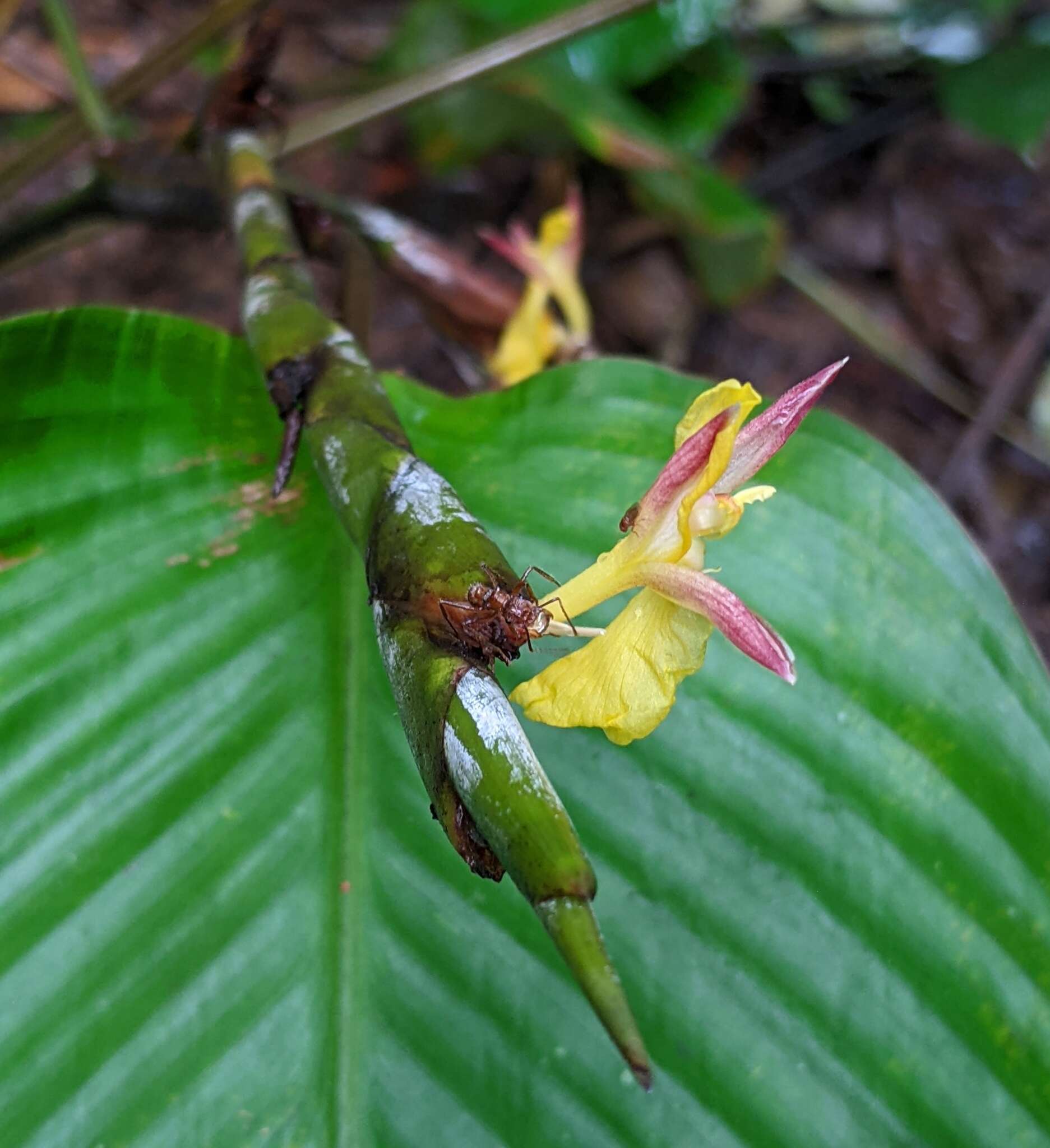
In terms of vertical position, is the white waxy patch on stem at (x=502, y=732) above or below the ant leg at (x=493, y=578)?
below

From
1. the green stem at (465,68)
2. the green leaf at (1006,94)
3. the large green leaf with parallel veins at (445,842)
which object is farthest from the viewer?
the green leaf at (1006,94)

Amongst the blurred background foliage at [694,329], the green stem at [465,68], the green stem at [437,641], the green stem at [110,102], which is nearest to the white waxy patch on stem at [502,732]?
the green stem at [437,641]

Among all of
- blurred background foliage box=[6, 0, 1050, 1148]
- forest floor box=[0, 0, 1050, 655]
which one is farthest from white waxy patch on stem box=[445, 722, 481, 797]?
forest floor box=[0, 0, 1050, 655]

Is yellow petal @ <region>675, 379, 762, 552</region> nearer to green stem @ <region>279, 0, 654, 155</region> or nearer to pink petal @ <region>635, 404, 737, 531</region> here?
pink petal @ <region>635, 404, 737, 531</region>

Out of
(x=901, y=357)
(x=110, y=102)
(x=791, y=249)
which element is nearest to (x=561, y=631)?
(x=110, y=102)

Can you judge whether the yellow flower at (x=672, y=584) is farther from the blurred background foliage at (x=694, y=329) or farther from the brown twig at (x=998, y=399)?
the brown twig at (x=998, y=399)

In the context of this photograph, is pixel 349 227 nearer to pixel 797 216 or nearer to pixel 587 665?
pixel 587 665
